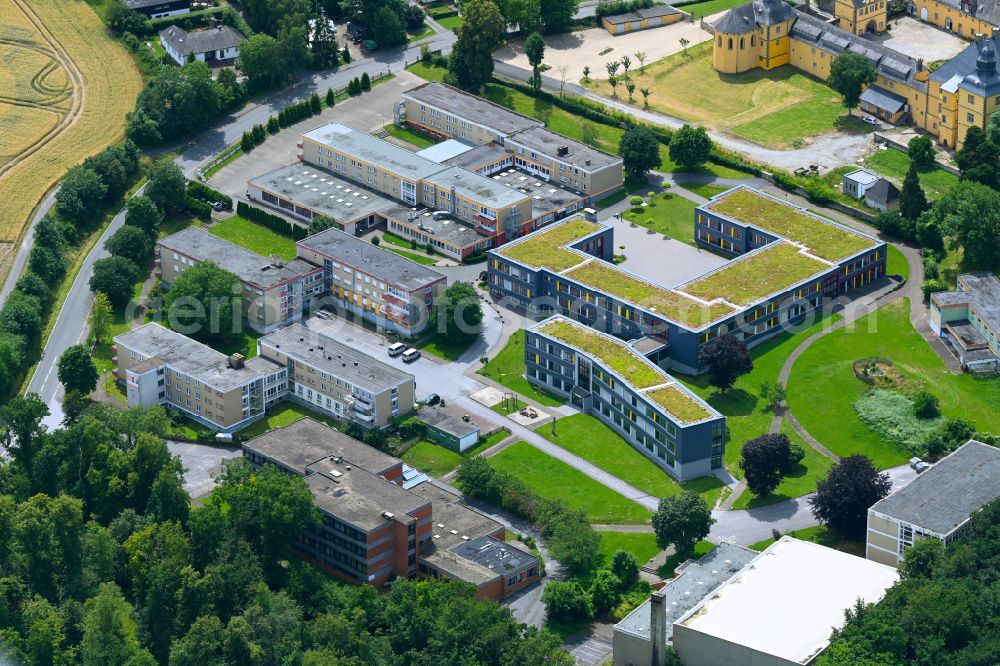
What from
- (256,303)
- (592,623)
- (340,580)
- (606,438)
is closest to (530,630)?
(592,623)

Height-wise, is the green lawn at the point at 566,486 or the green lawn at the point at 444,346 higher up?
the green lawn at the point at 444,346

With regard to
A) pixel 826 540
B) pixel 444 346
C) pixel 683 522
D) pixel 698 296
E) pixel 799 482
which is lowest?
pixel 826 540

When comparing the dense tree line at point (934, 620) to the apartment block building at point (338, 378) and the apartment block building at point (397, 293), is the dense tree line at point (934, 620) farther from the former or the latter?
the apartment block building at point (397, 293)

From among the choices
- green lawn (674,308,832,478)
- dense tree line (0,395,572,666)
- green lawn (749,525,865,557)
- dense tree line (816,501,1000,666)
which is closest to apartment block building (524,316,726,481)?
green lawn (674,308,832,478)

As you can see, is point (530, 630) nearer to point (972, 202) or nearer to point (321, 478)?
point (321, 478)

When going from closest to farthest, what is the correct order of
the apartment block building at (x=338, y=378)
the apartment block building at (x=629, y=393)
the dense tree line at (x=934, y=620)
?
the dense tree line at (x=934, y=620)
the apartment block building at (x=629, y=393)
the apartment block building at (x=338, y=378)

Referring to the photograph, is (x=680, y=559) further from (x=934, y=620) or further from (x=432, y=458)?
(x=432, y=458)

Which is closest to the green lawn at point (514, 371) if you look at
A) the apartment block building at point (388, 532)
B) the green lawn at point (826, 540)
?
the apartment block building at point (388, 532)

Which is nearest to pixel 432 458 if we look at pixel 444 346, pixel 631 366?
pixel 444 346
